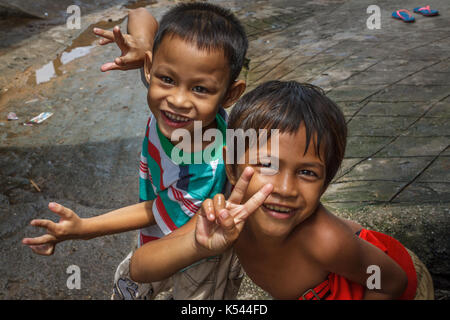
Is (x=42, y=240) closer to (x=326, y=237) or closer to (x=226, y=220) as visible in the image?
(x=226, y=220)

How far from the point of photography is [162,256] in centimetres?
149

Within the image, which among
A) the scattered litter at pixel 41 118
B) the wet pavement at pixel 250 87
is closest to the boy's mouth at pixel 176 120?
the wet pavement at pixel 250 87

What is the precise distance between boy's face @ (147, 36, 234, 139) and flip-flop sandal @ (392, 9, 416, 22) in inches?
175

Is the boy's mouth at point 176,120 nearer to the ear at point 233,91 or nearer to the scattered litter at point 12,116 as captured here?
the ear at point 233,91

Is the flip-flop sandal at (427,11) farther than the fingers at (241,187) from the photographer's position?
Yes

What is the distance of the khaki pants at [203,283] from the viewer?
1677 millimetres

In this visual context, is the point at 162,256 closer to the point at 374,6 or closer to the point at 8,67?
the point at 8,67

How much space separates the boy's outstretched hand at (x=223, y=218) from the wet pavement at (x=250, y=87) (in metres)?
1.10

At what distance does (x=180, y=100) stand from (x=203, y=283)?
0.68m

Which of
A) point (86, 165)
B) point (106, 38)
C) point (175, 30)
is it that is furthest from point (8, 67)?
point (175, 30)

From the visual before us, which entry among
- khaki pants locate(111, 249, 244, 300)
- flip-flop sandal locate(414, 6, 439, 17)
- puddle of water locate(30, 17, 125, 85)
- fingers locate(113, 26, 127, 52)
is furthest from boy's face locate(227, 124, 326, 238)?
flip-flop sandal locate(414, 6, 439, 17)

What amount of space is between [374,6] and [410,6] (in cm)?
45

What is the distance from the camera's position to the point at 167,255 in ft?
4.83

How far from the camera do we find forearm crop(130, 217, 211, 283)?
1.42m
